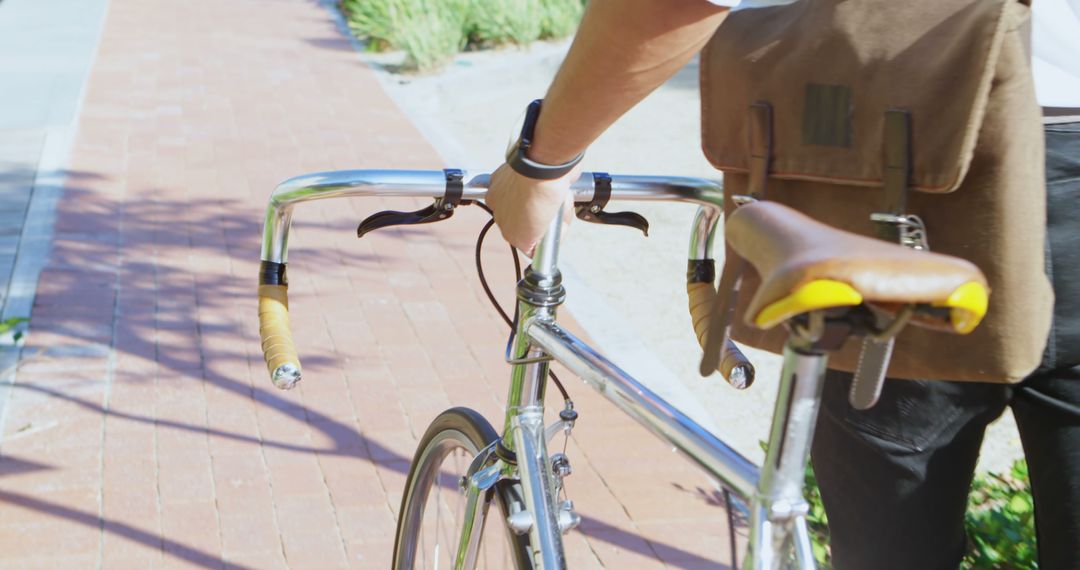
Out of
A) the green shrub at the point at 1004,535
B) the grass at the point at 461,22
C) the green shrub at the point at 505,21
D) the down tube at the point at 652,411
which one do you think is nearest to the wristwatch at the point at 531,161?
the down tube at the point at 652,411

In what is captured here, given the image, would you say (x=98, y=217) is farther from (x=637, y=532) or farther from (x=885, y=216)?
(x=885, y=216)

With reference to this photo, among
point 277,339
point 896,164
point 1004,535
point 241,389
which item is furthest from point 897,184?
point 241,389

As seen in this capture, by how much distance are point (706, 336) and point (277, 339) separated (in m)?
0.63

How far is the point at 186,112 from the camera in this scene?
26.5 feet

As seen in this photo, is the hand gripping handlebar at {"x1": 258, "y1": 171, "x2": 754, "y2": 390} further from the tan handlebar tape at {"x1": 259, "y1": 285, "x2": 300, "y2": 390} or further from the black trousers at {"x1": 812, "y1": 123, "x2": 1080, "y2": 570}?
the black trousers at {"x1": 812, "y1": 123, "x2": 1080, "y2": 570}

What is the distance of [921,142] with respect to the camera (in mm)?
1491

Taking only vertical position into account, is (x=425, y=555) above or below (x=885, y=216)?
below

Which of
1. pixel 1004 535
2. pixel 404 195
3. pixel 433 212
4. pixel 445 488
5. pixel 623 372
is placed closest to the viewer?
pixel 623 372

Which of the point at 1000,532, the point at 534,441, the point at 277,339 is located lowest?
the point at 1000,532

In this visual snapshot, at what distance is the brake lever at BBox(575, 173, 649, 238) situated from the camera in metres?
1.86

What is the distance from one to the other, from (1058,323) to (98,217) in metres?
5.18

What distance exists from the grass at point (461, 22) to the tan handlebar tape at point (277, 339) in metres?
8.63

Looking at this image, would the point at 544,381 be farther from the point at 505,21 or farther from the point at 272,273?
the point at 505,21

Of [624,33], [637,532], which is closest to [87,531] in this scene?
[637,532]
